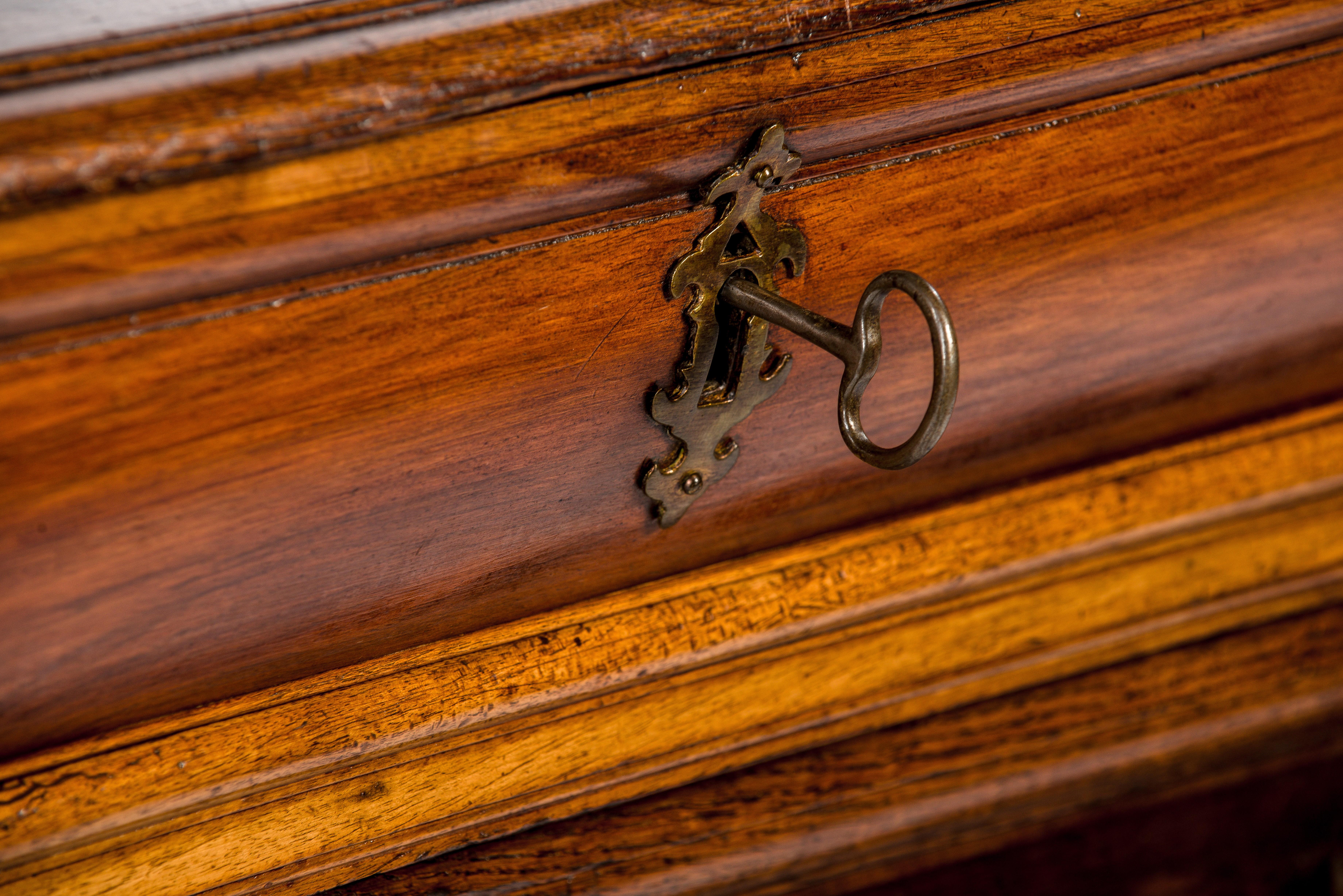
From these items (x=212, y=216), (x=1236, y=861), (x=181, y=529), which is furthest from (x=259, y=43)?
(x=1236, y=861)

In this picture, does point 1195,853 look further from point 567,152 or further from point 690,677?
point 567,152

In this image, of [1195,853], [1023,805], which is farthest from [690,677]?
[1195,853]

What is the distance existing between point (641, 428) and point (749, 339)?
7cm

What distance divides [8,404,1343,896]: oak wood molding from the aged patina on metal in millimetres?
90

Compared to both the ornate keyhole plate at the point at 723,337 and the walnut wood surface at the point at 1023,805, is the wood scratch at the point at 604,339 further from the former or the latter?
the walnut wood surface at the point at 1023,805

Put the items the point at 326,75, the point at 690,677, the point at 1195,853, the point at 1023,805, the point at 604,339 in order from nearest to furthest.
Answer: the point at 326,75
the point at 604,339
the point at 690,677
the point at 1023,805
the point at 1195,853

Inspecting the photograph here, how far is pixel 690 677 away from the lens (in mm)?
586

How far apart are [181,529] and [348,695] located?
4.9 inches

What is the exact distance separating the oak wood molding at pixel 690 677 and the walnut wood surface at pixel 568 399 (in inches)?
0.8

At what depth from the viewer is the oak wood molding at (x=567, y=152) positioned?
0.34 meters

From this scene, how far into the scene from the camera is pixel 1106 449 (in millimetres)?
664

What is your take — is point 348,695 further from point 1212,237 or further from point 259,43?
point 1212,237

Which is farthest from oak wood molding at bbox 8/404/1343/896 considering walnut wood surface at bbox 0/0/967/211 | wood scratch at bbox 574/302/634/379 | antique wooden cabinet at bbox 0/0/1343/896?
walnut wood surface at bbox 0/0/967/211

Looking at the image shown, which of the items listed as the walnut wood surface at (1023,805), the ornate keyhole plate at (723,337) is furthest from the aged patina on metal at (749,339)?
the walnut wood surface at (1023,805)
